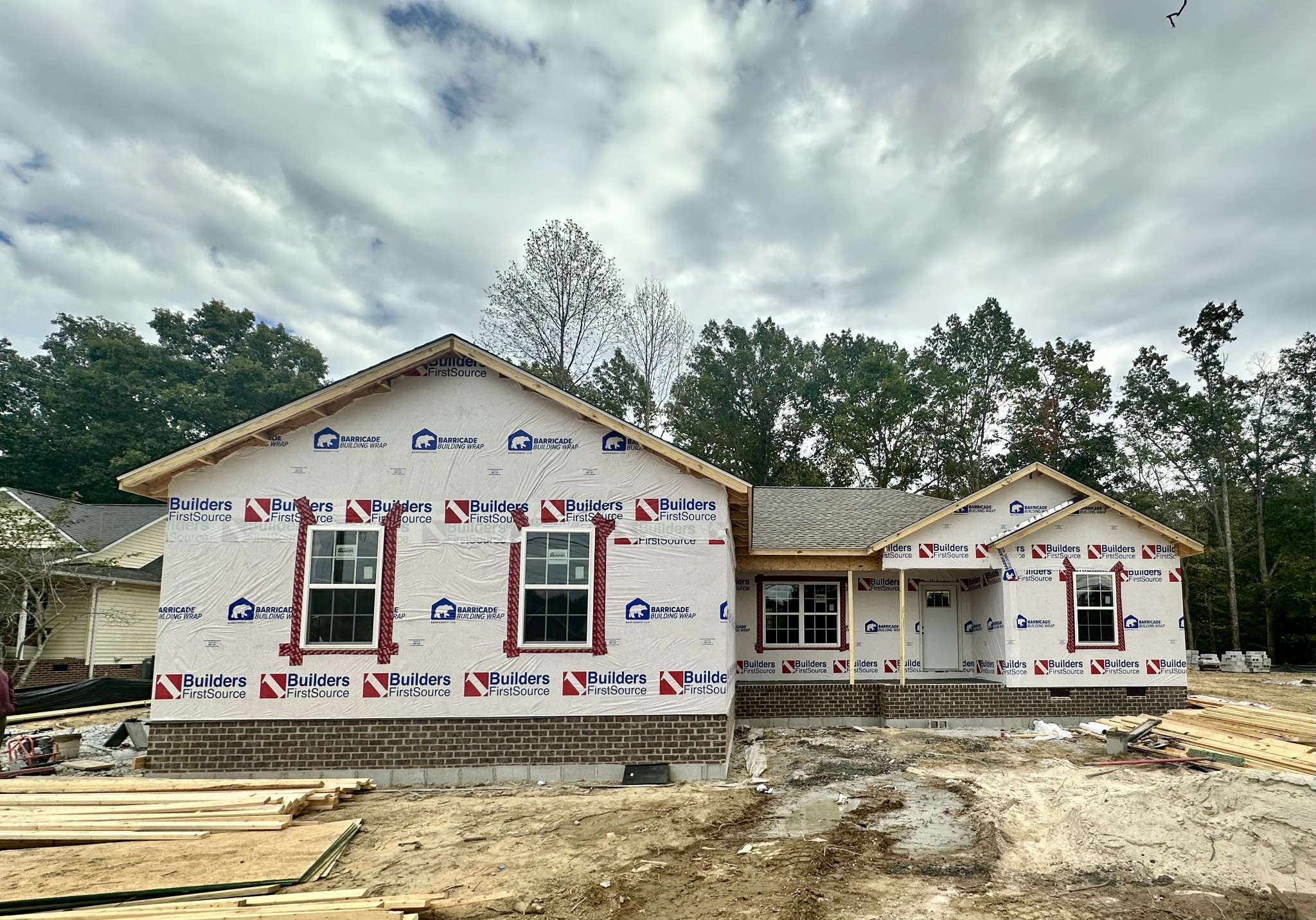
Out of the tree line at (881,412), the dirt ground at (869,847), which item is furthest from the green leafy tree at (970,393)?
the dirt ground at (869,847)

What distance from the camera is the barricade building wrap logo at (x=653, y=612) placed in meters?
9.74

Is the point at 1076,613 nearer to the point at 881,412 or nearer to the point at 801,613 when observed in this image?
the point at 801,613

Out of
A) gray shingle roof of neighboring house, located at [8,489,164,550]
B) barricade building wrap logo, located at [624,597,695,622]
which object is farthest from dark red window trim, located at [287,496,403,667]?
gray shingle roof of neighboring house, located at [8,489,164,550]

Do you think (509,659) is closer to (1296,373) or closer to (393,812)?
(393,812)

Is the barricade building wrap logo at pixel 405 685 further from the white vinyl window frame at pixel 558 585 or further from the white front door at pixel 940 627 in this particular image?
the white front door at pixel 940 627

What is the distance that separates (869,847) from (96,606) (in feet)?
69.2

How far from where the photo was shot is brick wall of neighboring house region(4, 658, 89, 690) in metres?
19.0

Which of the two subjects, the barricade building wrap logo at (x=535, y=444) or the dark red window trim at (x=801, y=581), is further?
the dark red window trim at (x=801, y=581)

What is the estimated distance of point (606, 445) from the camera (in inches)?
399

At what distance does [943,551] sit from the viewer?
584 inches

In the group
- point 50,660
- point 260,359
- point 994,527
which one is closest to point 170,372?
point 260,359

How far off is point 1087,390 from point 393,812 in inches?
1435

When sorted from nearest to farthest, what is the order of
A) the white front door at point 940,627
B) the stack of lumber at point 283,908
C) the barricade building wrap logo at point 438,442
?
the stack of lumber at point 283,908 < the barricade building wrap logo at point 438,442 < the white front door at point 940,627

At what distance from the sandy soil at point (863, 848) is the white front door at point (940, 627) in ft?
22.4
